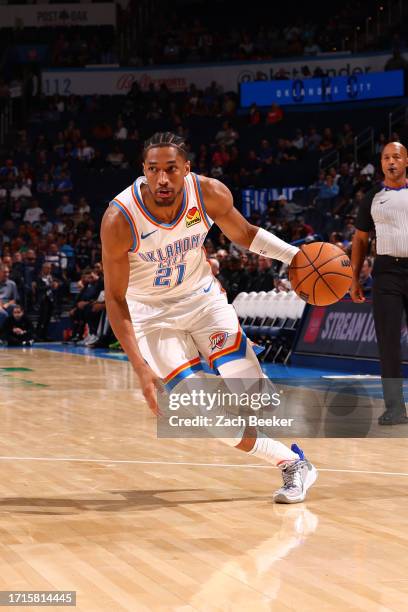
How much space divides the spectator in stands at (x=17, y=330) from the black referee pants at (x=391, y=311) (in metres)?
13.4

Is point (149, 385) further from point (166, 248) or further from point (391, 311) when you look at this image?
point (391, 311)

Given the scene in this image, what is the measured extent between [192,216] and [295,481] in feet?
5.01

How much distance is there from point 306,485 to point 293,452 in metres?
0.25

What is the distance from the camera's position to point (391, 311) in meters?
8.20

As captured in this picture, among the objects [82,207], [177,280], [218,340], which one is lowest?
[218,340]

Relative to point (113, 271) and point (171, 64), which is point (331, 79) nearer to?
point (171, 64)

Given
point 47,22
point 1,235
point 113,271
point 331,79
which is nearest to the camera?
point 113,271

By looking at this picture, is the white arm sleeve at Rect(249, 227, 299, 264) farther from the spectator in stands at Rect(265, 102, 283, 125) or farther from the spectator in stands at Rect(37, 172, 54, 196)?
the spectator in stands at Rect(265, 102, 283, 125)

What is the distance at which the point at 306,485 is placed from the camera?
5367 millimetres

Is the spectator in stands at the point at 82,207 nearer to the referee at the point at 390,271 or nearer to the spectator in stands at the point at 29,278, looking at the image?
the spectator in stands at the point at 29,278

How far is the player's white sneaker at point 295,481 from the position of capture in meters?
5.23

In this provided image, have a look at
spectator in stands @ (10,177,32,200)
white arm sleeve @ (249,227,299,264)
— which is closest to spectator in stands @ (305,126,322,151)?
spectator in stands @ (10,177,32,200)

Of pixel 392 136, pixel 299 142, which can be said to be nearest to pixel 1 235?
pixel 299 142

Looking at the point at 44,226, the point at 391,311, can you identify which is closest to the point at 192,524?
the point at 391,311
